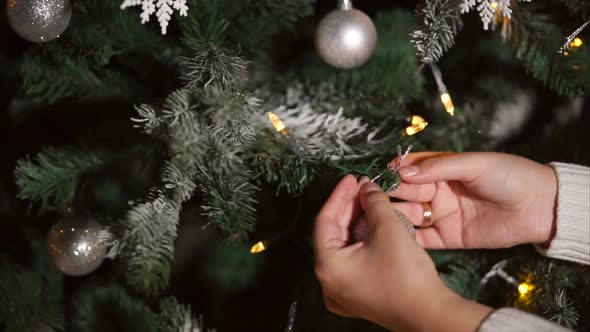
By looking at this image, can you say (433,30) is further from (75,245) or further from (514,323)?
(75,245)

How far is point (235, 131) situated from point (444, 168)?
26 centimetres

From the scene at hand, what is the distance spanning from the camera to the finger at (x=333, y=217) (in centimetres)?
56

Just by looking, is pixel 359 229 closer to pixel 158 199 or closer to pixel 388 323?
pixel 388 323

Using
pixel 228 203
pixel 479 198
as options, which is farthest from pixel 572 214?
pixel 228 203

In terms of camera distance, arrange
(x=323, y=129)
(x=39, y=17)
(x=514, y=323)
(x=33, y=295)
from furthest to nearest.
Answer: (x=33, y=295)
(x=323, y=129)
(x=39, y=17)
(x=514, y=323)

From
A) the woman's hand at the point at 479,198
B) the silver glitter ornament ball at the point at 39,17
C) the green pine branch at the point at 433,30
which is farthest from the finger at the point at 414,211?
the silver glitter ornament ball at the point at 39,17

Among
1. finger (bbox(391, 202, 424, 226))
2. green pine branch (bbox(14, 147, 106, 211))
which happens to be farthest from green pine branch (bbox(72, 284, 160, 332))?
finger (bbox(391, 202, 424, 226))

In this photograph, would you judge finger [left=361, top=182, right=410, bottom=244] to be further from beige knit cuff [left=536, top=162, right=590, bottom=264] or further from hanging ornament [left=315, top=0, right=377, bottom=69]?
beige knit cuff [left=536, top=162, right=590, bottom=264]

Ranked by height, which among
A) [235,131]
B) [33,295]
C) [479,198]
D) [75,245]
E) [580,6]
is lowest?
[33,295]

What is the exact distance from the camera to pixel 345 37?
24.9 inches

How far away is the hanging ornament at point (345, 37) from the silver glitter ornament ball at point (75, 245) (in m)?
0.39

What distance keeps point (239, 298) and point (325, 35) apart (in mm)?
557

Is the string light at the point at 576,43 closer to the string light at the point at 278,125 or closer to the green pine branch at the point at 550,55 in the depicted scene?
the green pine branch at the point at 550,55

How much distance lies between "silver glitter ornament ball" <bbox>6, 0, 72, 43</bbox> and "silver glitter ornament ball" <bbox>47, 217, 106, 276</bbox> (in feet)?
0.83
